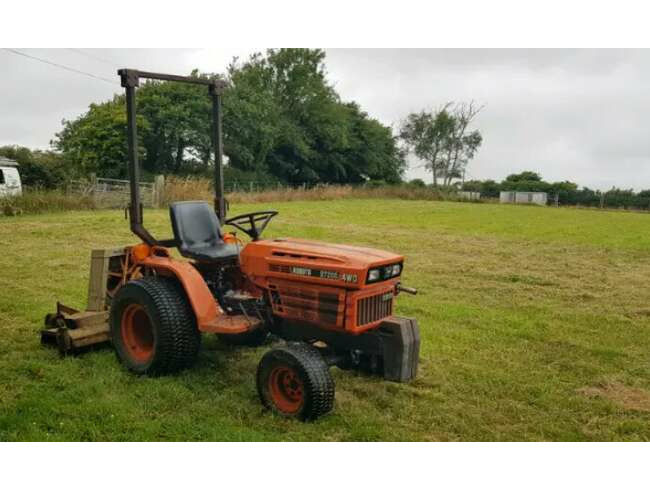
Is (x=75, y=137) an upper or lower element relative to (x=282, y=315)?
upper

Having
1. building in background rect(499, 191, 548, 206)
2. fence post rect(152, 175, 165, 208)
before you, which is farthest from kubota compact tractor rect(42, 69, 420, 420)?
building in background rect(499, 191, 548, 206)

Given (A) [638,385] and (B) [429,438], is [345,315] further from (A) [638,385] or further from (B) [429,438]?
(A) [638,385]

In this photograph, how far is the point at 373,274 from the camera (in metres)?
3.97

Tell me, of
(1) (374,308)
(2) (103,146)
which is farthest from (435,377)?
(2) (103,146)

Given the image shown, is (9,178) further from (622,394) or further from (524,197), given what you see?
(524,197)

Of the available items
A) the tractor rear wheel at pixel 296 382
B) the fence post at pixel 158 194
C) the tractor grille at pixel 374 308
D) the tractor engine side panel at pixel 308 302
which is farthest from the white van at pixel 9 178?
the tractor grille at pixel 374 308

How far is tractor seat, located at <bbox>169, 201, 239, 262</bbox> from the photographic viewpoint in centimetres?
470

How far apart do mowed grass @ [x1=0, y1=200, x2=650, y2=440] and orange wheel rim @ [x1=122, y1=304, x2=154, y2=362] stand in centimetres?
18

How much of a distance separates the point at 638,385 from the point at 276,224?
1195 cm

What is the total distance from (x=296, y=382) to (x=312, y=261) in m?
0.78

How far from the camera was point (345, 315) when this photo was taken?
156 inches

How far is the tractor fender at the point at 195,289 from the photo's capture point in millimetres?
4418

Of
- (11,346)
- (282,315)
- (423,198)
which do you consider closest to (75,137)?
(423,198)

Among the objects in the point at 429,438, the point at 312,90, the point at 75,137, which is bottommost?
the point at 429,438
